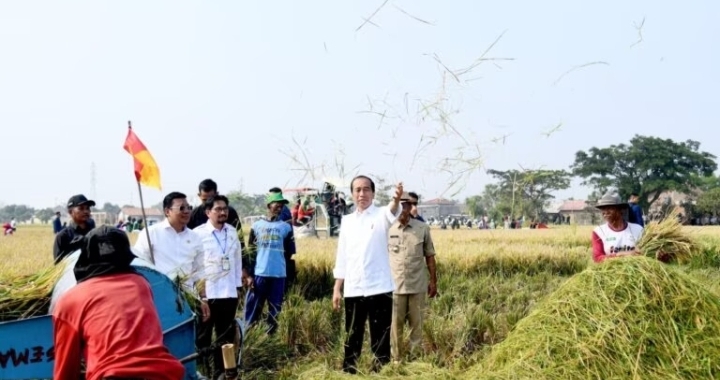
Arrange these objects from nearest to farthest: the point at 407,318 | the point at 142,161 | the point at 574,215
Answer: the point at 142,161, the point at 407,318, the point at 574,215

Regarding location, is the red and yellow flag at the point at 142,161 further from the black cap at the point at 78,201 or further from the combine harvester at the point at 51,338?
the combine harvester at the point at 51,338

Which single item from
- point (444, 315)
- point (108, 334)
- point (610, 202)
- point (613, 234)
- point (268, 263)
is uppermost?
point (610, 202)

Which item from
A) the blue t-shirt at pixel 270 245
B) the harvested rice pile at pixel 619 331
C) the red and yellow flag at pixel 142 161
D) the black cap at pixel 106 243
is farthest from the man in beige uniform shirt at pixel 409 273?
the black cap at pixel 106 243

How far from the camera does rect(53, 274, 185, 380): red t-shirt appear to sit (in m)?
3.16

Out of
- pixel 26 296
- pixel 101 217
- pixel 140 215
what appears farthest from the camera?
pixel 140 215

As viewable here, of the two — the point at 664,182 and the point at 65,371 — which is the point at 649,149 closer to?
the point at 664,182

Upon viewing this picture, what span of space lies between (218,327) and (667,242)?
4.07m

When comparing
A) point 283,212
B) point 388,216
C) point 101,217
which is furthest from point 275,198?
point 101,217

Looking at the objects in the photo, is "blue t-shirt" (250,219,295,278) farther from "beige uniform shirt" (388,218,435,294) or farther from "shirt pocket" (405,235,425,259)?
"shirt pocket" (405,235,425,259)

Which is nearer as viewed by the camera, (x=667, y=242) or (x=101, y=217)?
(x=667, y=242)

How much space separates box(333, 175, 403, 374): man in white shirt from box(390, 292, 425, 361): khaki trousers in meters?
0.60

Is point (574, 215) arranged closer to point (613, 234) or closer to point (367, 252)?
point (613, 234)

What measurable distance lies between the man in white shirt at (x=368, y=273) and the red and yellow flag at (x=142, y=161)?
5.26ft

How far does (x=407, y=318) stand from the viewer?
743cm
